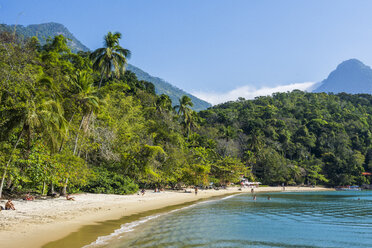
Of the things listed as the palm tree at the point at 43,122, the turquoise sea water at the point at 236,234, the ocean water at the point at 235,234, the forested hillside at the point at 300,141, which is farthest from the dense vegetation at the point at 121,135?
the turquoise sea water at the point at 236,234

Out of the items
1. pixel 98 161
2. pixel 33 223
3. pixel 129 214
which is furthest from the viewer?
pixel 98 161

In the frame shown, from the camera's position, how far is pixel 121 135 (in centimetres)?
3162

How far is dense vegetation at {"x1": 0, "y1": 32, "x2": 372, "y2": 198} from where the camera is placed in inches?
584

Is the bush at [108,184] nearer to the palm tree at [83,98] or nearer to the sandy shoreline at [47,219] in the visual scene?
the palm tree at [83,98]

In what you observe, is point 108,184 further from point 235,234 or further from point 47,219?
point 235,234

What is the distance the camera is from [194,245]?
1138 cm

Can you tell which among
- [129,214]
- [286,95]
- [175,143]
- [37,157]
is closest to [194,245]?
[129,214]

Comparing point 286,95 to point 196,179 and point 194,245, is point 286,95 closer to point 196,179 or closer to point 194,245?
point 196,179

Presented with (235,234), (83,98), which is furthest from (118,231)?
(83,98)

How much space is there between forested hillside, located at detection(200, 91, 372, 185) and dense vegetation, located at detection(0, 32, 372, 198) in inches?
13.8

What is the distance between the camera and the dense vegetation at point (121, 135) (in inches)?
584

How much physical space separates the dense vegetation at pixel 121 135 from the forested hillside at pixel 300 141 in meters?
0.35

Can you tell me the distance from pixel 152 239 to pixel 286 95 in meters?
135

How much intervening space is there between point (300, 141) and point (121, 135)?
7312 centimetres
